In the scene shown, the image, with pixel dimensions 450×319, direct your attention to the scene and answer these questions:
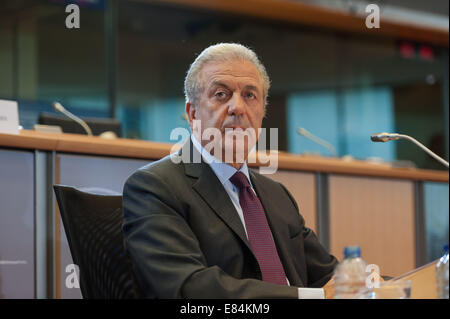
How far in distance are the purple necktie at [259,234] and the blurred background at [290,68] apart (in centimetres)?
565

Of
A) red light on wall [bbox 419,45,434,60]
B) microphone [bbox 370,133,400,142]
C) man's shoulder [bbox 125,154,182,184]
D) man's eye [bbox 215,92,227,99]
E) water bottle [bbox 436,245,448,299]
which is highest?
red light on wall [bbox 419,45,434,60]

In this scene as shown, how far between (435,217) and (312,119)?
4.30 meters

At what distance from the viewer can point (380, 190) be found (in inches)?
160

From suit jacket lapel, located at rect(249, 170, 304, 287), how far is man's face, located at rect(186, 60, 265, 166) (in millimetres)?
163

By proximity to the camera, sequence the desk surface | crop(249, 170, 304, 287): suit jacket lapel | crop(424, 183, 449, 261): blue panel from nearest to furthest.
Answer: crop(249, 170, 304, 287): suit jacket lapel → the desk surface → crop(424, 183, 449, 261): blue panel

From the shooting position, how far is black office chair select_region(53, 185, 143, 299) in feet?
5.11

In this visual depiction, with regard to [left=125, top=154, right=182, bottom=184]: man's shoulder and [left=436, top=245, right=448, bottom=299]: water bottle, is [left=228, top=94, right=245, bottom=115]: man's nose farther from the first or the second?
[left=436, top=245, right=448, bottom=299]: water bottle

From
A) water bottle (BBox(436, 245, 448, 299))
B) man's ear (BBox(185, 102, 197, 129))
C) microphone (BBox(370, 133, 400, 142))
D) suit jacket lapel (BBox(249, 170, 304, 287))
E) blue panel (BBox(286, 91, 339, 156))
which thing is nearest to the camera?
water bottle (BBox(436, 245, 448, 299))

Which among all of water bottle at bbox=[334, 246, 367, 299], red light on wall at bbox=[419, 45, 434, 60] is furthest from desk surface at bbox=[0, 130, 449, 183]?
red light on wall at bbox=[419, 45, 434, 60]

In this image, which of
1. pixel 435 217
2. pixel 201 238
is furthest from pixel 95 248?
pixel 435 217

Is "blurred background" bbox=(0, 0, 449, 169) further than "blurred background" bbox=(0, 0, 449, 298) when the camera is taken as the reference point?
Yes

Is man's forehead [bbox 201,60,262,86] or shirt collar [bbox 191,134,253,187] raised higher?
man's forehead [bbox 201,60,262,86]
